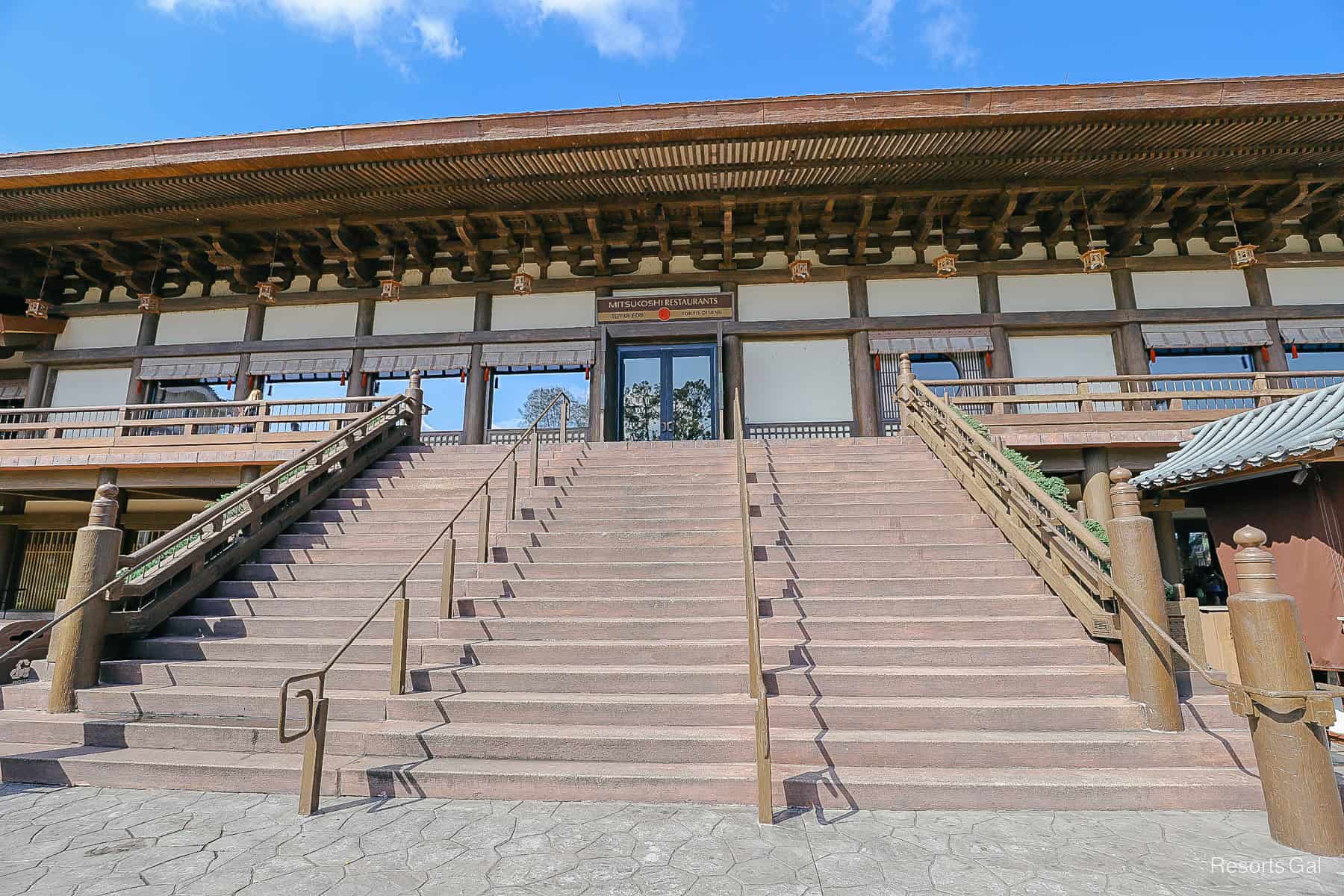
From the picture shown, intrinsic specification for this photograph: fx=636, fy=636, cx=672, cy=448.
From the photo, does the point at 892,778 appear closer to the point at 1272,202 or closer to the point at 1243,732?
the point at 1243,732

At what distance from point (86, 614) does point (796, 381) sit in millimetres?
10416

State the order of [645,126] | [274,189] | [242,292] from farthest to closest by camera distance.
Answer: [242,292] → [274,189] → [645,126]

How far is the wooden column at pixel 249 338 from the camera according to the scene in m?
12.8

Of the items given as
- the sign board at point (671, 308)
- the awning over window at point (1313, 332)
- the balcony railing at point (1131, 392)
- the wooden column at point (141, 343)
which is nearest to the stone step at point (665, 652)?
→ the balcony railing at point (1131, 392)

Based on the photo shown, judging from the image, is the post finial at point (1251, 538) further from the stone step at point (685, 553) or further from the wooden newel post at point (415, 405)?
the wooden newel post at point (415, 405)

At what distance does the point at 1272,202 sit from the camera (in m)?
11.0

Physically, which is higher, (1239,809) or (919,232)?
(919,232)

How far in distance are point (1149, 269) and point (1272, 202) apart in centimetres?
194

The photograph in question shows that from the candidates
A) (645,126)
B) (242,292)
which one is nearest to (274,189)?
(242,292)

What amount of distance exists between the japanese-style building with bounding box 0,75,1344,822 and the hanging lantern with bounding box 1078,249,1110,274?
0.04m

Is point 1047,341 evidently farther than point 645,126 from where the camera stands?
Yes

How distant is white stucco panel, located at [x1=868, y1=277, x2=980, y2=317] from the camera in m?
12.1

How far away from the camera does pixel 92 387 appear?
13375 mm

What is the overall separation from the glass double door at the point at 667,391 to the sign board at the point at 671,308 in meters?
0.56
